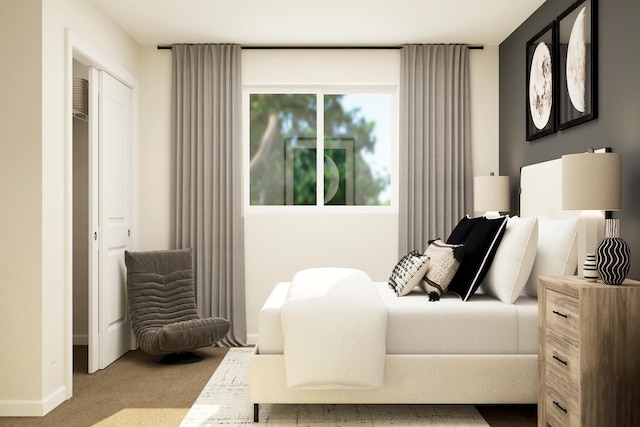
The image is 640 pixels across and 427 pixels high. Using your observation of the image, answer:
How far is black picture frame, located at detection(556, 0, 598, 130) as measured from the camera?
342cm

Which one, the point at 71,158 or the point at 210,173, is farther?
the point at 210,173

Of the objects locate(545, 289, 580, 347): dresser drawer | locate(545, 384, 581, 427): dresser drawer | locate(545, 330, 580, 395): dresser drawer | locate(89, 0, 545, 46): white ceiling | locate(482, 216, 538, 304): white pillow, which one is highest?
locate(89, 0, 545, 46): white ceiling

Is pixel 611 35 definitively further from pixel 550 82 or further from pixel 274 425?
pixel 274 425

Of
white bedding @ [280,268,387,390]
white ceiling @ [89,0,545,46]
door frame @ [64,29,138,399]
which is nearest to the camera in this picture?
white bedding @ [280,268,387,390]

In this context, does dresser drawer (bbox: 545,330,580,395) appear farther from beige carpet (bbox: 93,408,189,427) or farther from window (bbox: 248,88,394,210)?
window (bbox: 248,88,394,210)

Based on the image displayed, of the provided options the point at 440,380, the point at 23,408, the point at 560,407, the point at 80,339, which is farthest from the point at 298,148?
the point at 560,407

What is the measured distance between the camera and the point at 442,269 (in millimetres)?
3498

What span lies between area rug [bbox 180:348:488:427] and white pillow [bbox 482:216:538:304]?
2.27 feet

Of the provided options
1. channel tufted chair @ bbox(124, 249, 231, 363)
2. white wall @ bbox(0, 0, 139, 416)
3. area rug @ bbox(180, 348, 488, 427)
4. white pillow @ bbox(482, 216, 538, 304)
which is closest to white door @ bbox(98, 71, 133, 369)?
channel tufted chair @ bbox(124, 249, 231, 363)

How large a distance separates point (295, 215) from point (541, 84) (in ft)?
7.50

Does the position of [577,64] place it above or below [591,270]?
above

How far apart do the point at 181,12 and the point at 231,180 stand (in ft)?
4.83

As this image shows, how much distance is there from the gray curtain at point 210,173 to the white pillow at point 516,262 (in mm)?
2527

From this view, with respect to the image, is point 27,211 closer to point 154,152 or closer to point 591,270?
point 154,152
